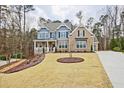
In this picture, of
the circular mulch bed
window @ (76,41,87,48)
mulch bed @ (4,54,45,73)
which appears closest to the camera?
mulch bed @ (4,54,45,73)

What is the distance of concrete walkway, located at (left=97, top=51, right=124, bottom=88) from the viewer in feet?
16.1

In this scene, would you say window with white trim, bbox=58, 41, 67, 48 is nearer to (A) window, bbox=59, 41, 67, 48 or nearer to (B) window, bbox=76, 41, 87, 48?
(A) window, bbox=59, 41, 67, 48

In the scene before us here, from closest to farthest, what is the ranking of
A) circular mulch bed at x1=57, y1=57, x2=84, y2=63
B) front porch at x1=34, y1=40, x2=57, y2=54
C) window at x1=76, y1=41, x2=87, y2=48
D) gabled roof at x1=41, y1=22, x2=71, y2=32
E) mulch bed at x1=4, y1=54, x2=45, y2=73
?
mulch bed at x1=4, y1=54, x2=45, y2=73 → circular mulch bed at x1=57, y1=57, x2=84, y2=63 → window at x1=76, y1=41, x2=87, y2=48 → front porch at x1=34, y1=40, x2=57, y2=54 → gabled roof at x1=41, y1=22, x2=71, y2=32

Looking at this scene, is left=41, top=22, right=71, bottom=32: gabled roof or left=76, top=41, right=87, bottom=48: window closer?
left=76, top=41, right=87, bottom=48: window

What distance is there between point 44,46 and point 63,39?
1.89 feet

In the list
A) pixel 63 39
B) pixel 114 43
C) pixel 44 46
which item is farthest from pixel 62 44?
pixel 114 43

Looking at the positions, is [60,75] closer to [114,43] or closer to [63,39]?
[63,39]

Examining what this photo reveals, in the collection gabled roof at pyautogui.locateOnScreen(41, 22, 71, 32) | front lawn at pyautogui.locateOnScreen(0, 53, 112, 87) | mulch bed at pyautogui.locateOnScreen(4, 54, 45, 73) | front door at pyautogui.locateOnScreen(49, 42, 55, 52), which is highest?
gabled roof at pyautogui.locateOnScreen(41, 22, 71, 32)

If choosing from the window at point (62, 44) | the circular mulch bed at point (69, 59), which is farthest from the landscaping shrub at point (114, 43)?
the window at point (62, 44)

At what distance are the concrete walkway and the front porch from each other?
118cm

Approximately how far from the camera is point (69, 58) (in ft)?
18.9

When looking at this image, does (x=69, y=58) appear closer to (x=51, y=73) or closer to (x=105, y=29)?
(x=51, y=73)

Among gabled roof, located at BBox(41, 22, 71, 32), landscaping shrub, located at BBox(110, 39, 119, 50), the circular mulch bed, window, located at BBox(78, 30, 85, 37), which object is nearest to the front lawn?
the circular mulch bed

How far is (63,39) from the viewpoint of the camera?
616 cm
